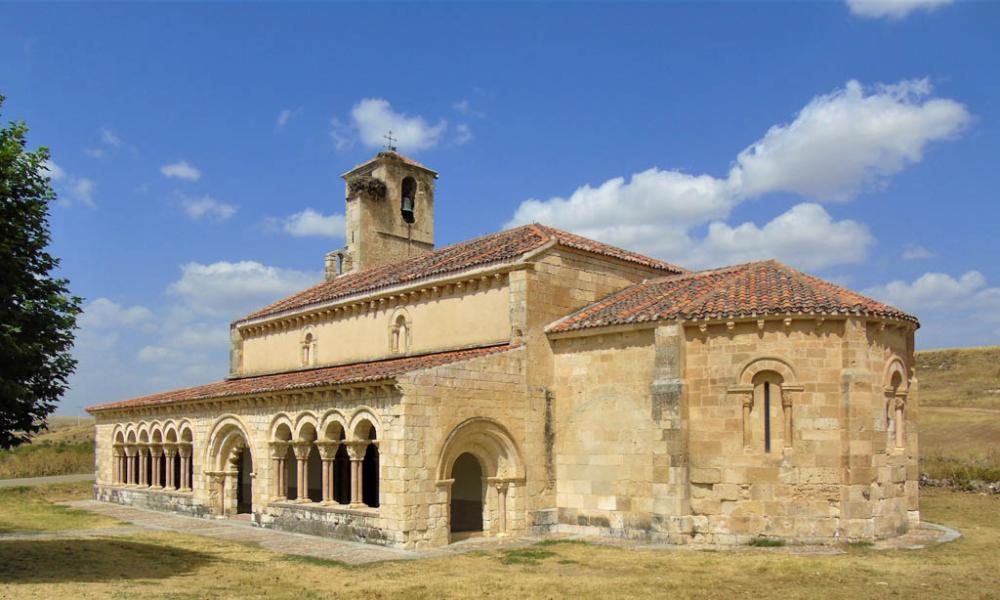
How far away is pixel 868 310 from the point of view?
17.1 metres

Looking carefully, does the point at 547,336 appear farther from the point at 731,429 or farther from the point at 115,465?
the point at 115,465

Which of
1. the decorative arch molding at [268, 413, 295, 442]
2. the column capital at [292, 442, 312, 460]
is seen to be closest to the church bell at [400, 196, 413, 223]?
the decorative arch molding at [268, 413, 295, 442]

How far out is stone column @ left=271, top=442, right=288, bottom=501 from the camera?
873 inches

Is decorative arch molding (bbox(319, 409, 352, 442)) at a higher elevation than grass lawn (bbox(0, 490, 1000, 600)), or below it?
higher

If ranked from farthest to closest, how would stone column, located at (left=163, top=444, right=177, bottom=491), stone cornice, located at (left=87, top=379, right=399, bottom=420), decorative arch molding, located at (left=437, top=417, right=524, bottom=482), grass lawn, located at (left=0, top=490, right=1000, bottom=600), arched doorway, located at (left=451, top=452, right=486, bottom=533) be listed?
stone column, located at (left=163, top=444, right=177, bottom=491), arched doorway, located at (left=451, top=452, right=486, bottom=533), decorative arch molding, located at (left=437, top=417, right=524, bottom=482), stone cornice, located at (left=87, top=379, right=399, bottom=420), grass lawn, located at (left=0, top=490, right=1000, bottom=600)

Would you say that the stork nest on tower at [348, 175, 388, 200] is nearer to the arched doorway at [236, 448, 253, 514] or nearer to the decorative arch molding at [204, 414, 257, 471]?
the arched doorway at [236, 448, 253, 514]

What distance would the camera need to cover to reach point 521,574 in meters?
14.6

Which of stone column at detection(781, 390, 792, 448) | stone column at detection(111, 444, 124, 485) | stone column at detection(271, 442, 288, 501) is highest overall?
stone column at detection(781, 390, 792, 448)

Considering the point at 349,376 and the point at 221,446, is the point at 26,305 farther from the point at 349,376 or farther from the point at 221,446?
the point at 221,446

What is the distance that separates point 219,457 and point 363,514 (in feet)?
28.1

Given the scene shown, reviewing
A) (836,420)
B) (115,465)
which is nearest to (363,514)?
(836,420)

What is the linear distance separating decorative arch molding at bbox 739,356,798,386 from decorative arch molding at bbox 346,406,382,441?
25.7 feet

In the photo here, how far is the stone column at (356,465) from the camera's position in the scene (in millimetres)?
19172

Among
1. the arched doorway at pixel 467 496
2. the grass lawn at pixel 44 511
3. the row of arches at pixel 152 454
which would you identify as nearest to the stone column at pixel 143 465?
the row of arches at pixel 152 454
